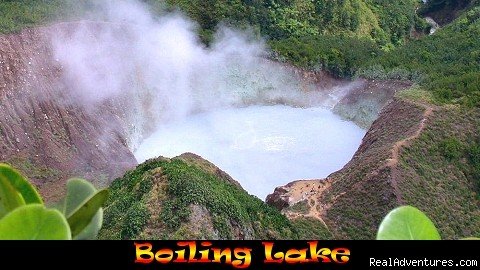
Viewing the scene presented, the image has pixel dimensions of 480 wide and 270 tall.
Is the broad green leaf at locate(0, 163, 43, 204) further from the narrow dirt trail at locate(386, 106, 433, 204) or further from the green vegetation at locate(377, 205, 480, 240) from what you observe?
the narrow dirt trail at locate(386, 106, 433, 204)

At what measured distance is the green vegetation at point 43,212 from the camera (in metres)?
2.27

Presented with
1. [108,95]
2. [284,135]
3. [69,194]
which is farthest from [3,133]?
[69,194]

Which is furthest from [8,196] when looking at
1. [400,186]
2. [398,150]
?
[398,150]

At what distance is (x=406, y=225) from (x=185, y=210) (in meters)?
12.3

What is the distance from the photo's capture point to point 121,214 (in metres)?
15.6

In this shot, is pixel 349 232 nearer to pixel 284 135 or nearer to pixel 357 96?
pixel 284 135

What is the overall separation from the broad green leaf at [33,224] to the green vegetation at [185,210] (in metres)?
11.6

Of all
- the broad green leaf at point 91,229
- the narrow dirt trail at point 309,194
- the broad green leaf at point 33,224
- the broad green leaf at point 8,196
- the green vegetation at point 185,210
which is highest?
the narrow dirt trail at point 309,194

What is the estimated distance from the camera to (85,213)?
8.50 ft

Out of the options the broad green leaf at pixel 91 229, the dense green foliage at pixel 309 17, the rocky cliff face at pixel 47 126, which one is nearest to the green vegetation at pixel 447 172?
the rocky cliff face at pixel 47 126

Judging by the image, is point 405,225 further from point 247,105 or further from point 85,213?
point 247,105

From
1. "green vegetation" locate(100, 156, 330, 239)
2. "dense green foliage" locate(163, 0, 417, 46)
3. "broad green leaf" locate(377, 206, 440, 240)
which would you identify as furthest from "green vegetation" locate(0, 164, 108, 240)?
"dense green foliage" locate(163, 0, 417, 46)

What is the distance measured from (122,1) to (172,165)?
17.4 m

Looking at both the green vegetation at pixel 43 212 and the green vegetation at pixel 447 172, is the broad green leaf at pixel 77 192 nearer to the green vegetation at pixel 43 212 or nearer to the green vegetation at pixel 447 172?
the green vegetation at pixel 43 212
